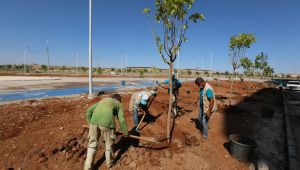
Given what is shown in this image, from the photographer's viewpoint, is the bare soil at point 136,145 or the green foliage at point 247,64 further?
the green foliage at point 247,64

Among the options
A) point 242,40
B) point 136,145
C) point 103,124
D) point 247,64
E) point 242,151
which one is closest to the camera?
point 103,124

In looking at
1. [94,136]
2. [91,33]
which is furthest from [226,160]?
[91,33]

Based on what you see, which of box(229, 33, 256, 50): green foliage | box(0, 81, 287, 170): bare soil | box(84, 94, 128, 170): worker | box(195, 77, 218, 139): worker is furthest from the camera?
box(229, 33, 256, 50): green foliage

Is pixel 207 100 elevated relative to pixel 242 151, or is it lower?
elevated

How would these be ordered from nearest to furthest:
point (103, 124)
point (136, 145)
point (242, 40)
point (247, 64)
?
point (103, 124) → point (136, 145) → point (242, 40) → point (247, 64)

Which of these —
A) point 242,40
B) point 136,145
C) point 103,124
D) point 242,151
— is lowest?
point 136,145

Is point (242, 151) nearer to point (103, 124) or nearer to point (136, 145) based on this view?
point (136, 145)

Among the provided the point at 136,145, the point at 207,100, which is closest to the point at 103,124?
the point at 136,145

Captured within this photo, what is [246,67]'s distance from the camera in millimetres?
24172

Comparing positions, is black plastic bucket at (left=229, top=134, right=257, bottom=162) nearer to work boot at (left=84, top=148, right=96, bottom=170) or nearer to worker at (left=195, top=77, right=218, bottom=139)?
worker at (left=195, top=77, right=218, bottom=139)

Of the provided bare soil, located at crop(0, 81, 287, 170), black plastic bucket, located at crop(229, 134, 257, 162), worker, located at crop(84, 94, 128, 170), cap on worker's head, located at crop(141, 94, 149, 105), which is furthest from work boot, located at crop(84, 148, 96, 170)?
black plastic bucket, located at crop(229, 134, 257, 162)

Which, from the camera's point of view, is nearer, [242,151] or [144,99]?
[242,151]

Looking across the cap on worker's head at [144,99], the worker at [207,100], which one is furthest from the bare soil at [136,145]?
the cap on worker's head at [144,99]

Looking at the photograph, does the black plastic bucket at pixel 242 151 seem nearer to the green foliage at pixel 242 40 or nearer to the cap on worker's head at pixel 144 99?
the cap on worker's head at pixel 144 99
